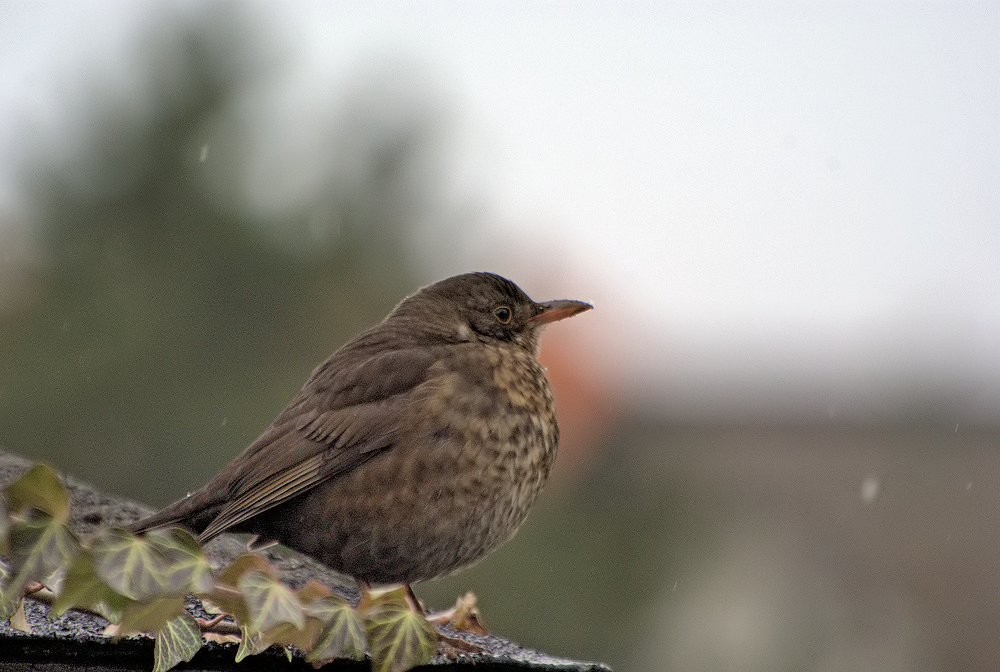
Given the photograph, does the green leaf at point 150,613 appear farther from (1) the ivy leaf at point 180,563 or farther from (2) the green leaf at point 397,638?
(2) the green leaf at point 397,638

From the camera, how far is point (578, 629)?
5500 millimetres

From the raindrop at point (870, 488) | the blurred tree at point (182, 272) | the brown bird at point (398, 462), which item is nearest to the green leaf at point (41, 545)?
the brown bird at point (398, 462)

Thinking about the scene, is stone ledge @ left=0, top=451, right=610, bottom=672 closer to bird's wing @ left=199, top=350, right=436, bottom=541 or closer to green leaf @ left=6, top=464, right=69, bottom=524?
green leaf @ left=6, top=464, right=69, bottom=524

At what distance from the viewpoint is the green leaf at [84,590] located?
4.95 ft

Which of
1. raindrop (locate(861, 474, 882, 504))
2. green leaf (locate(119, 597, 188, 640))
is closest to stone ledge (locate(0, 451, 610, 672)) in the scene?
green leaf (locate(119, 597, 188, 640))

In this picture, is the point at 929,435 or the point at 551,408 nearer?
the point at 551,408

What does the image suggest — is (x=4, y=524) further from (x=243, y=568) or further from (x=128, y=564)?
(x=243, y=568)

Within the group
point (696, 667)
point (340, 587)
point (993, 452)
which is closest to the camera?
point (340, 587)

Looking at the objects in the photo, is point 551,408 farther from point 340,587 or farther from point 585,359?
point 585,359

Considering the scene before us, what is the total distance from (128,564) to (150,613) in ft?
0.27

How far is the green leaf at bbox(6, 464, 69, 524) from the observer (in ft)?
4.91

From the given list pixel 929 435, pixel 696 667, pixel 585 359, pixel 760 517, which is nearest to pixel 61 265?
pixel 585 359

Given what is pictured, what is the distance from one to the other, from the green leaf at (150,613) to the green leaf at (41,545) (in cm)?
10

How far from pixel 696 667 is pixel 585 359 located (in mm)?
1591
